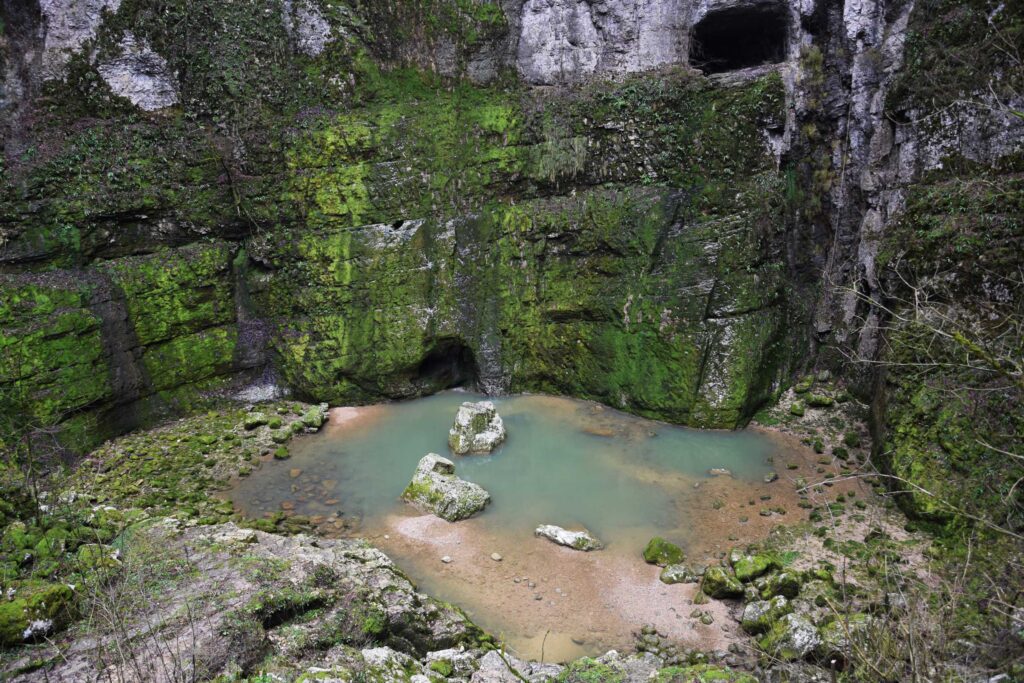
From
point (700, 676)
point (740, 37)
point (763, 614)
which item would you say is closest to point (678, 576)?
point (763, 614)

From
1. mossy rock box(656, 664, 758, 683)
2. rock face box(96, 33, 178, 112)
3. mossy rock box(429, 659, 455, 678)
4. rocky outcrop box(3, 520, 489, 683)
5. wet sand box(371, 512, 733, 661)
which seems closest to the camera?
rocky outcrop box(3, 520, 489, 683)

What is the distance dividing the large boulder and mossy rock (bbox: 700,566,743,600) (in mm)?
5390

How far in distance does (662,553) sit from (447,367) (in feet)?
27.7

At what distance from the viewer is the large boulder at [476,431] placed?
12.7 meters

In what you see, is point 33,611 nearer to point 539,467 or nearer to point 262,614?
point 262,614

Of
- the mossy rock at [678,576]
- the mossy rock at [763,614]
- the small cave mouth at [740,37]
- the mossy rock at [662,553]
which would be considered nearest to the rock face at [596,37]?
the small cave mouth at [740,37]

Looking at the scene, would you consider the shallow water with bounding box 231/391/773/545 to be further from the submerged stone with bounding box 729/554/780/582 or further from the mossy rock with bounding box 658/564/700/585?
the submerged stone with bounding box 729/554/780/582

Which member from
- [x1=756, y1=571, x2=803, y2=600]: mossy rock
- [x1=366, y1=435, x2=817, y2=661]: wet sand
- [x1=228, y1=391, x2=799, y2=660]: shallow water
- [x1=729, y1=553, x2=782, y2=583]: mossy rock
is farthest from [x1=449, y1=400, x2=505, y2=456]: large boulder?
[x1=756, y1=571, x2=803, y2=600]: mossy rock

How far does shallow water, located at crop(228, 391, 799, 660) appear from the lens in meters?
8.44

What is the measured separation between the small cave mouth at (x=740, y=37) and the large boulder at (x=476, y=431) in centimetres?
1023

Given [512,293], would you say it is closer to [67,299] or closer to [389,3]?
[389,3]

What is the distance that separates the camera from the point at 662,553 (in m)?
9.33

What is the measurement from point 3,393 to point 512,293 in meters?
10.9

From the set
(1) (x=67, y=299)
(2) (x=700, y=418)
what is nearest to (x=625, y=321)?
(2) (x=700, y=418)
